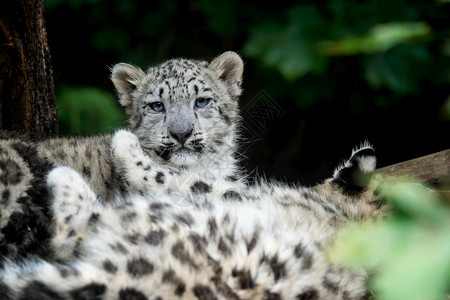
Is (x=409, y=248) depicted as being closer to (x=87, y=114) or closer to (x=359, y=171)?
(x=359, y=171)

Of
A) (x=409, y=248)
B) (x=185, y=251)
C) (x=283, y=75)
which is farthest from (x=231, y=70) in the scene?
Result: (x=409, y=248)

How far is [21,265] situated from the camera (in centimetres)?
227

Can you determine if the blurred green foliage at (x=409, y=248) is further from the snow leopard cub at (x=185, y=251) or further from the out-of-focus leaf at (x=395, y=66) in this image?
the out-of-focus leaf at (x=395, y=66)

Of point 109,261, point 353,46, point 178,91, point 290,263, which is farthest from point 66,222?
point 353,46

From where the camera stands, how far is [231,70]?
4352 mm

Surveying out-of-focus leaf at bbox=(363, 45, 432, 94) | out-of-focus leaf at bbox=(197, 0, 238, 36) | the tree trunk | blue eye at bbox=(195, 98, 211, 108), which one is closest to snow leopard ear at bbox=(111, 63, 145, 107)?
blue eye at bbox=(195, 98, 211, 108)

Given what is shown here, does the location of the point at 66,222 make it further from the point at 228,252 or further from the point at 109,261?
the point at 228,252

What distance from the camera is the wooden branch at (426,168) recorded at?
12.0ft

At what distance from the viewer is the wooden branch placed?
3.66 metres

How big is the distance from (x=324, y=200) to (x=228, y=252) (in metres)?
0.93

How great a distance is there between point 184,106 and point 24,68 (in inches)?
38.2

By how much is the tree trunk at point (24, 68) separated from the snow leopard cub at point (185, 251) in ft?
3.11

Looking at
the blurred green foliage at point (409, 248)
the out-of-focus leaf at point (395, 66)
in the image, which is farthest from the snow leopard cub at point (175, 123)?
the blurred green foliage at point (409, 248)

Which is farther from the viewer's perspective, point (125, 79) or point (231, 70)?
point (231, 70)
